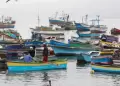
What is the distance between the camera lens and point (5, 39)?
2339 inches

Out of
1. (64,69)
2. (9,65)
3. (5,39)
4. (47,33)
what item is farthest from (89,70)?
(47,33)

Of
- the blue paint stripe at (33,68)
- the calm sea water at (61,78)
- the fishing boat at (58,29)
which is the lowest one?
the calm sea water at (61,78)

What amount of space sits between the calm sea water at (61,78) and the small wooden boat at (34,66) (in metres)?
0.64

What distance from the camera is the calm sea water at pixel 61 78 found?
31562mm

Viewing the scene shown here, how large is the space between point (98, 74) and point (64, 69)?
4.29 m

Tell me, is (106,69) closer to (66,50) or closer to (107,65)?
(107,65)

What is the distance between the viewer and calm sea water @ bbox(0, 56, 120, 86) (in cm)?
3156

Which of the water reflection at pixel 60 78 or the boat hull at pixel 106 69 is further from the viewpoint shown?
the boat hull at pixel 106 69

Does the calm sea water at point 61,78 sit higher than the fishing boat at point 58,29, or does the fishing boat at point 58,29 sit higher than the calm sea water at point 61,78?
the fishing boat at point 58,29

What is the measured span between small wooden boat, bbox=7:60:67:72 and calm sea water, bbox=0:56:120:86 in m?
0.64

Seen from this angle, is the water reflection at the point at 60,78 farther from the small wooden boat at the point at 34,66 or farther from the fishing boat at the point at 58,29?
the fishing boat at the point at 58,29

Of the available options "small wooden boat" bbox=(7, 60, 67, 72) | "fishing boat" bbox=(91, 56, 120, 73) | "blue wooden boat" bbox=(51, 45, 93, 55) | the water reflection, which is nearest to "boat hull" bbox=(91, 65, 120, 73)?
"fishing boat" bbox=(91, 56, 120, 73)

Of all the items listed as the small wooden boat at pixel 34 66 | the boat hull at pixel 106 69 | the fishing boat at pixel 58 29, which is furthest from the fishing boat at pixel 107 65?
the fishing boat at pixel 58 29

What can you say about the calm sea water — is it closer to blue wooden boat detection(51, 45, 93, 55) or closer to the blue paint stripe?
the blue paint stripe
